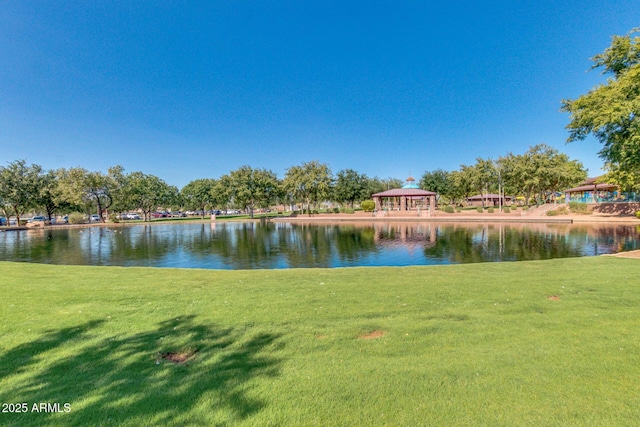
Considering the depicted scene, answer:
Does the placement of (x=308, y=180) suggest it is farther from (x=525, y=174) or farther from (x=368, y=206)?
(x=525, y=174)

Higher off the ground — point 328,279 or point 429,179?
point 429,179

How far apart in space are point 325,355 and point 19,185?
4952 cm

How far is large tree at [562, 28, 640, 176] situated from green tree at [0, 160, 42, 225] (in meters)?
51.5

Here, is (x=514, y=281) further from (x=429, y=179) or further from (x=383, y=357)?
(x=429, y=179)

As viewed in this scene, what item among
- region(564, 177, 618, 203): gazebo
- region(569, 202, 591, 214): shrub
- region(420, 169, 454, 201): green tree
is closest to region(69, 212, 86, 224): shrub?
region(420, 169, 454, 201): green tree

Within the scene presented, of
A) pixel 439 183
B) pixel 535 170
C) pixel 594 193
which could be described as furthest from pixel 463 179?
pixel 594 193

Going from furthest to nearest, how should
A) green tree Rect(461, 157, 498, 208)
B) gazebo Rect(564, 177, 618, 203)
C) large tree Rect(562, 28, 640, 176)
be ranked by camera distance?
green tree Rect(461, 157, 498, 208) < gazebo Rect(564, 177, 618, 203) < large tree Rect(562, 28, 640, 176)

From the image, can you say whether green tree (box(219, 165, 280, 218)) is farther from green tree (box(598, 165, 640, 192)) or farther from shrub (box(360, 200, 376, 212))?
green tree (box(598, 165, 640, 192))

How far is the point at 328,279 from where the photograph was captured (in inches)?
269

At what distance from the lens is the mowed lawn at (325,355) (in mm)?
2191

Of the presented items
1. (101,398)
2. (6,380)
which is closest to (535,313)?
(101,398)

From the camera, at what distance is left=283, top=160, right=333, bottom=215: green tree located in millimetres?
47125

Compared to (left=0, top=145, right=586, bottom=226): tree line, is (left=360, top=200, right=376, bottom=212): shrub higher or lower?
lower

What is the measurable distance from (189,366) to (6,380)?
140cm
